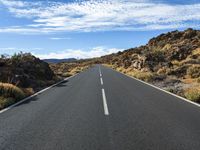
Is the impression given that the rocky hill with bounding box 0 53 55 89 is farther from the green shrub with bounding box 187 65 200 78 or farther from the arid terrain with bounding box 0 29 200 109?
the green shrub with bounding box 187 65 200 78

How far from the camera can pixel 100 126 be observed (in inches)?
334

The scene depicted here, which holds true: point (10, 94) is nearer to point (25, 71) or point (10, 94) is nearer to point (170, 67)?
point (25, 71)

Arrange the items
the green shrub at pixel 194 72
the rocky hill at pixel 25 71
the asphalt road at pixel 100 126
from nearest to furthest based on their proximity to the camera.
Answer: the asphalt road at pixel 100 126, the rocky hill at pixel 25 71, the green shrub at pixel 194 72

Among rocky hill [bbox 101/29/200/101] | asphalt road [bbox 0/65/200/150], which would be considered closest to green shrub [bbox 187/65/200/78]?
rocky hill [bbox 101/29/200/101]

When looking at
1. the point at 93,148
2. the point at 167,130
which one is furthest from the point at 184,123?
the point at 93,148

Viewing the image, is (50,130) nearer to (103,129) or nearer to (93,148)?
(103,129)

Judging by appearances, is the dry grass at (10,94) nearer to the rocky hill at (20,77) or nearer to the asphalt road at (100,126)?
the rocky hill at (20,77)

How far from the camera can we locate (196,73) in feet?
93.7

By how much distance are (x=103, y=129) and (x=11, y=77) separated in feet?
44.7

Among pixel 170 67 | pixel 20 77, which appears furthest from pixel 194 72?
pixel 20 77

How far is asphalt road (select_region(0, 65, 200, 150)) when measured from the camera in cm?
669

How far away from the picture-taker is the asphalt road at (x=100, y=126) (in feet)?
22.0

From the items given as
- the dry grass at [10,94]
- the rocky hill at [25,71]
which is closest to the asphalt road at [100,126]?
the dry grass at [10,94]

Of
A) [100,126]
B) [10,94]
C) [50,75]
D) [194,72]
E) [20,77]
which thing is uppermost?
[20,77]
